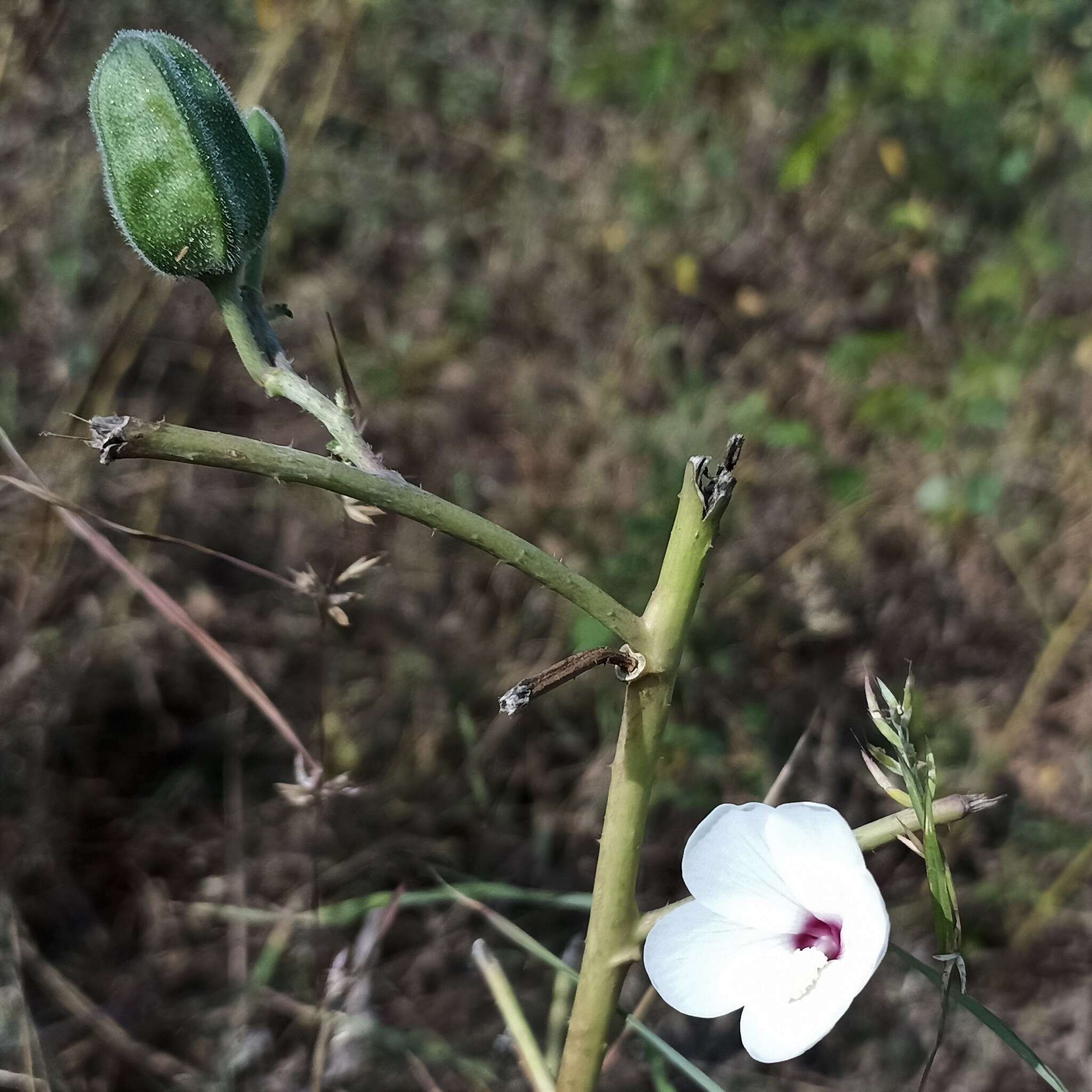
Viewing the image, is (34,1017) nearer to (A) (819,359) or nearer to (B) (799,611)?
(B) (799,611)

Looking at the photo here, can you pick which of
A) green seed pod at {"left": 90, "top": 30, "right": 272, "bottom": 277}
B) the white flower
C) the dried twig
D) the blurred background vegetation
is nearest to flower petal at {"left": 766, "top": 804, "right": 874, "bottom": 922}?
the white flower

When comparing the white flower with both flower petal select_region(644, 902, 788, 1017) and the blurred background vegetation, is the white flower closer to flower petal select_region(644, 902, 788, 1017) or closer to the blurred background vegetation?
flower petal select_region(644, 902, 788, 1017)

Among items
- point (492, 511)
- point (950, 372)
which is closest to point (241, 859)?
point (492, 511)

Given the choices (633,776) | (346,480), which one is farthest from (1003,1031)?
(346,480)

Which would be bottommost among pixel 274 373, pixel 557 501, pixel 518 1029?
pixel 557 501

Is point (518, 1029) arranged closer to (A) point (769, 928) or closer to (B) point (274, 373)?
(A) point (769, 928)

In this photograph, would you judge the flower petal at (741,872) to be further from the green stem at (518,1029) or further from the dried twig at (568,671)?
the green stem at (518,1029)
